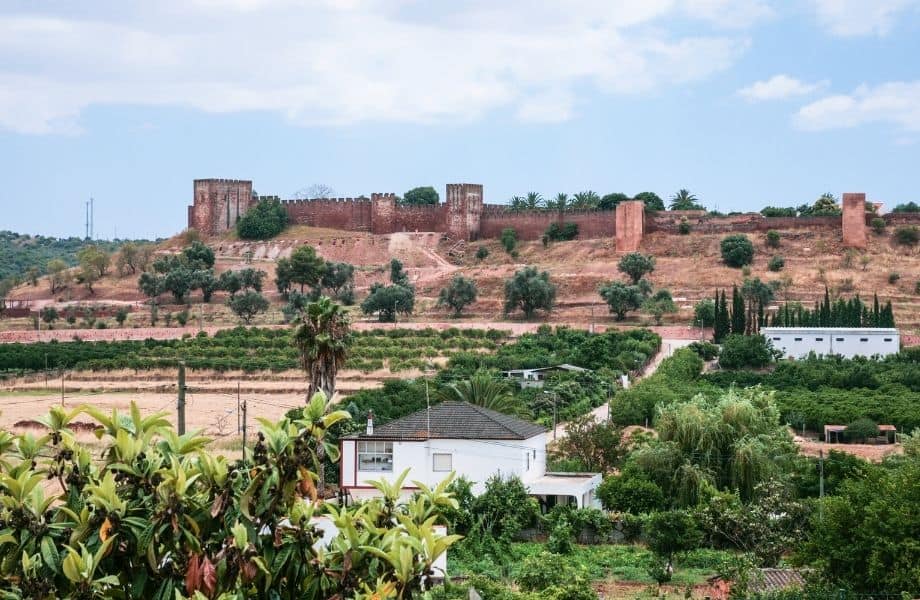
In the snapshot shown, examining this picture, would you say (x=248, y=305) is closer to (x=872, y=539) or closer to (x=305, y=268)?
(x=305, y=268)

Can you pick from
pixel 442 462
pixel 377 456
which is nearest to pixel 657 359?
pixel 442 462

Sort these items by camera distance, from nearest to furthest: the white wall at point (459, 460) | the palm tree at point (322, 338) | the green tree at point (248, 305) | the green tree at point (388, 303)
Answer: the white wall at point (459, 460), the palm tree at point (322, 338), the green tree at point (388, 303), the green tree at point (248, 305)

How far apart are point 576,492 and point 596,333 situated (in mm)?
33426

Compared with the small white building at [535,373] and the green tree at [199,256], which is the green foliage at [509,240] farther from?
the small white building at [535,373]

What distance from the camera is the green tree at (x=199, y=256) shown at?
270 ft

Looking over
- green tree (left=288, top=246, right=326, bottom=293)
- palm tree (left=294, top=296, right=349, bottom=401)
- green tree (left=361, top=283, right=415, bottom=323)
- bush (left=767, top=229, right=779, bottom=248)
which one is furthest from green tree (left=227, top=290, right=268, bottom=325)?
palm tree (left=294, top=296, right=349, bottom=401)

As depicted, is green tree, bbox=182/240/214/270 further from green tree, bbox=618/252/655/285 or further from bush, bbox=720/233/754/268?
bush, bbox=720/233/754/268

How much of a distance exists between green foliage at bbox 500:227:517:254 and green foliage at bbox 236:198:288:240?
14.8 m

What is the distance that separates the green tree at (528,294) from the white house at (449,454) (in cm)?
3878

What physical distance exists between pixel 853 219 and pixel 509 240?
768 inches

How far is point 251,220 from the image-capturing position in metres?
90.8

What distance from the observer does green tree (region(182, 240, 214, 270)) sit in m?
Result: 82.2

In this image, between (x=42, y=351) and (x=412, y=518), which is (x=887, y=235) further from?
(x=412, y=518)

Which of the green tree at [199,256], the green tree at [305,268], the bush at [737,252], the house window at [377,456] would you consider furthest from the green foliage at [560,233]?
the house window at [377,456]
